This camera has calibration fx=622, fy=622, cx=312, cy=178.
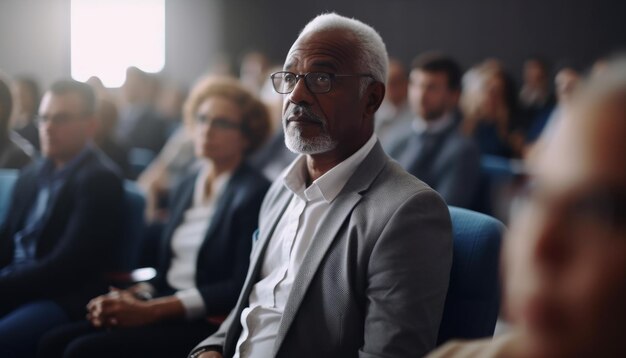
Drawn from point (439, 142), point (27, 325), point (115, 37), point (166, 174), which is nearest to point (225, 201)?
point (27, 325)

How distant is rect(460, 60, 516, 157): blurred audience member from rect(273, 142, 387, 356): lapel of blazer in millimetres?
3855

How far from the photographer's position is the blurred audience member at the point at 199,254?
1866 mm

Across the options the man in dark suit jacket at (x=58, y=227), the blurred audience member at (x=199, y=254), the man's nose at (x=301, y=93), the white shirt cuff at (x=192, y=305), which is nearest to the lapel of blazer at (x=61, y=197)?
the man in dark suit jacket at (x=58, y=227)

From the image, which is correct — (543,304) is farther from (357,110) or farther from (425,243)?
(357,110)

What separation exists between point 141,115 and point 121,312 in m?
4.77

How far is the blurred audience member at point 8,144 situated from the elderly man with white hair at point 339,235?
1546 millimetres

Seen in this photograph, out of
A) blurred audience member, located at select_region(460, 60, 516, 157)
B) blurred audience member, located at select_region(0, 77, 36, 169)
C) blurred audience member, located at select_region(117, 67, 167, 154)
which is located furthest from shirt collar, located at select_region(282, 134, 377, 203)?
blurred audience member, located at select_region(117, 67, 167, 154)

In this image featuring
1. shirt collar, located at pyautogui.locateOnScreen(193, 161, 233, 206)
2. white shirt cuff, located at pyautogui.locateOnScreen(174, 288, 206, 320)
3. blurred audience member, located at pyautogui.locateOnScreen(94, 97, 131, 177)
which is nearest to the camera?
white shirt cuff, located at pyautogui.locateOnScreen(174, 288, 206, 320)

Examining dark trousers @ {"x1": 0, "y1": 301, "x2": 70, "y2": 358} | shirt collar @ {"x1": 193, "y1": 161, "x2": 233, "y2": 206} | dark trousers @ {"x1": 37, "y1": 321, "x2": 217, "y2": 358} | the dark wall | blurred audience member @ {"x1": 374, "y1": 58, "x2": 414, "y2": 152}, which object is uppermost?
the dark wall

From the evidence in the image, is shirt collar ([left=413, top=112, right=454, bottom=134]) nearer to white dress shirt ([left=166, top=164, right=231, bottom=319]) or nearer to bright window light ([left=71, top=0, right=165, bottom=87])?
white dress shirt ([left=166, top=164, right=231, bottom=319])

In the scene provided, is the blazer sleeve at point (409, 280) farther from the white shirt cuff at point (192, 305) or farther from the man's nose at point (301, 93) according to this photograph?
the white shirt cuff at point (192, 305)

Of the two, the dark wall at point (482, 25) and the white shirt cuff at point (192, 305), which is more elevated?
the dark wall at point (482, 25)

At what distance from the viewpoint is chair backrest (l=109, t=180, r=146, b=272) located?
7.89 ft

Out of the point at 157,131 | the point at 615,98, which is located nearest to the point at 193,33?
the point at 157,131
